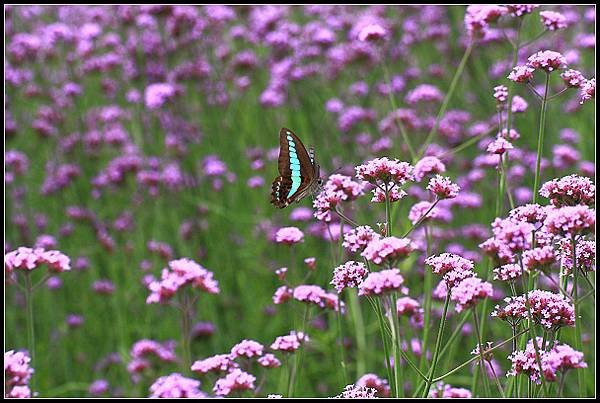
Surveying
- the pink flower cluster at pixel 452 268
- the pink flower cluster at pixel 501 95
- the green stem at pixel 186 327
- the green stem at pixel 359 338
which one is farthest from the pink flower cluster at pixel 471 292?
the green stem at pixel 359 338

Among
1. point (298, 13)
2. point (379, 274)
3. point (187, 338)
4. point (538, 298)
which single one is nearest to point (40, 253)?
point (187, 338)

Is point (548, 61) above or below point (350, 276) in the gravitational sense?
above

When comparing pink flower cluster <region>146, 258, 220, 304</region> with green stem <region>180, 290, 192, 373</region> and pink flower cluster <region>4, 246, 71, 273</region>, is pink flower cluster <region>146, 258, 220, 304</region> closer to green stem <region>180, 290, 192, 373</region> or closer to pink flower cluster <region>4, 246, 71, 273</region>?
green stem <region>180, 290, 192, 373</region>

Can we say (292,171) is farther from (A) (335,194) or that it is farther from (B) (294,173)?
(A) (335,194)

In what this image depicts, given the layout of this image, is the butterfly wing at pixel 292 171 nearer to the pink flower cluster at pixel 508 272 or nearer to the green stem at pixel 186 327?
the green stem at pixel 186 327

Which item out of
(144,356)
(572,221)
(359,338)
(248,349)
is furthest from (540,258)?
(144,356)

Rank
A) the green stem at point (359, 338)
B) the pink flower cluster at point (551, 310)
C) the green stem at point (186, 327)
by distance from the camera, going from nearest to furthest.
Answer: the pink flower cluster at point (551, 310) → the green stem at point (186, 327) → the green stem at point (359, 338)

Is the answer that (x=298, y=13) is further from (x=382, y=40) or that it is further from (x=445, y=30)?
(x=382, y=40)
